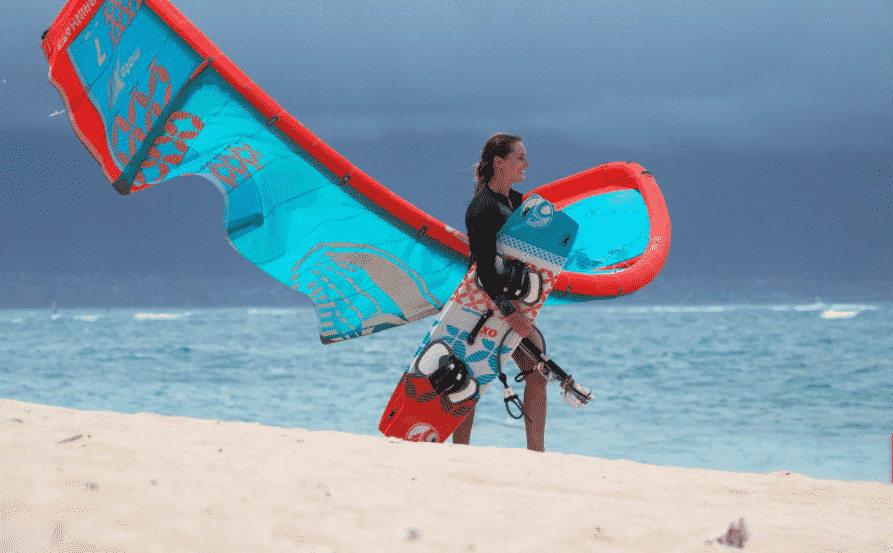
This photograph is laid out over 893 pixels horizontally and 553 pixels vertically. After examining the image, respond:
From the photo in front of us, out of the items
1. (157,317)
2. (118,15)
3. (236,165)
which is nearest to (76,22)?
(118,15)

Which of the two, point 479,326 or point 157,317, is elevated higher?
point 479,326

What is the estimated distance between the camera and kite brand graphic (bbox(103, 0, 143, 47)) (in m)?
4.23

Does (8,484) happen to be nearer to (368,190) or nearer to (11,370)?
(368,190)

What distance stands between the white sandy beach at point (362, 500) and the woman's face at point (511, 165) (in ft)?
4.19

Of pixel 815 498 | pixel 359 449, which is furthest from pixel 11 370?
pixel 815 498

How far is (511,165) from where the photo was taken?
4055 mm

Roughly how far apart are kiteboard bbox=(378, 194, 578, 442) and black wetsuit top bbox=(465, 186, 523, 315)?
2.8 inches

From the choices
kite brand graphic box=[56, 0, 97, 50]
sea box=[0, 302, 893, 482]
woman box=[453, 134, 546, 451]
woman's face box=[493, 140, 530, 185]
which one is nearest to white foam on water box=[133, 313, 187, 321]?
sea box=[0, 302, 893, 482]

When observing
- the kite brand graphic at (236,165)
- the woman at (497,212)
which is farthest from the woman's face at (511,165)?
the kite brand graphic at (236,165)

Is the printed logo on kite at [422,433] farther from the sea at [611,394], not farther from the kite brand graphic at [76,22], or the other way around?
the sea at [611,394]

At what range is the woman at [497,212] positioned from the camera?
4.00 meters

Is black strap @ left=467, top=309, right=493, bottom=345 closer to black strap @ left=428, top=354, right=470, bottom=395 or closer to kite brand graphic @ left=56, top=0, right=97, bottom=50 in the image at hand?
black strap @ left=428, top=354, right=470, bottom=395

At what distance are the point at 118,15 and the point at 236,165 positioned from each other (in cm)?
91

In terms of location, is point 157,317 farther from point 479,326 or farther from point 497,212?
point 497,212
